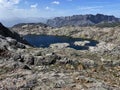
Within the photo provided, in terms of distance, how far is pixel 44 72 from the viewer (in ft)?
75.4

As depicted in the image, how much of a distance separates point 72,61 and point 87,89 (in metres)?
13.5

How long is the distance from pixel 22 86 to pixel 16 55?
10802 millimetres

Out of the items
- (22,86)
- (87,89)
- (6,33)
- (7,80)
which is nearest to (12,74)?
(7,80)

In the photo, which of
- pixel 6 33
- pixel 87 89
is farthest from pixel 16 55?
pixel 6 33

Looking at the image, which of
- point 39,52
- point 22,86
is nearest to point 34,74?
point 22,86

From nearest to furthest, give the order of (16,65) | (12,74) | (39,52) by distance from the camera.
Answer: (12,74) → (16,65) → (39,52)

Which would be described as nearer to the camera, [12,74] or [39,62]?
[12,74]

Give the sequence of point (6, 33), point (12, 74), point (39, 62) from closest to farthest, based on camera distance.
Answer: point (12, 74), point (39, 62), point (6, 33)

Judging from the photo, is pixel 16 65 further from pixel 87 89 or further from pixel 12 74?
pixel 87 89

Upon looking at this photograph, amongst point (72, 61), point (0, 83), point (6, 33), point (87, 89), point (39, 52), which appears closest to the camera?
point (87, 89)

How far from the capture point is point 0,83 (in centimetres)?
1997

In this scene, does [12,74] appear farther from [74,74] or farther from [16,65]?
[74,74]

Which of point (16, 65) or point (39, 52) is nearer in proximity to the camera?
point (16, 65)

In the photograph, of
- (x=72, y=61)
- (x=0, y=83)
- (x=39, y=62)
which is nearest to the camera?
(x=0, y=83)
